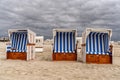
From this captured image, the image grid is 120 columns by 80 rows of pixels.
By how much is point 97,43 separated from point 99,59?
1.05m

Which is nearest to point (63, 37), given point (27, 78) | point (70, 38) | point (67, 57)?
point (70, 38)

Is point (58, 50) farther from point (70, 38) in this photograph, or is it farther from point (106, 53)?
point (106, 53)

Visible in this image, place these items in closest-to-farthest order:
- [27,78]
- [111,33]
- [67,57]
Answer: [27,78]
[111,33]
[67,57]

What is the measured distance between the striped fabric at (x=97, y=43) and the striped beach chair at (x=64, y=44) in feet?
4.01

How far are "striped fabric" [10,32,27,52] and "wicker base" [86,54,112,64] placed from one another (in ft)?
14.8

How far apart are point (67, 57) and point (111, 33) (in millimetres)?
3143

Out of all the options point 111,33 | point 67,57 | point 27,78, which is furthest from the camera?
point 67,57

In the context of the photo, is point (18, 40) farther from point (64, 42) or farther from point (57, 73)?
point (57, 73)

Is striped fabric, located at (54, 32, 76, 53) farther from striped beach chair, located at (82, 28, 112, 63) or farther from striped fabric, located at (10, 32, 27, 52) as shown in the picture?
striped fabric, located at (10, 32, 27, 52)

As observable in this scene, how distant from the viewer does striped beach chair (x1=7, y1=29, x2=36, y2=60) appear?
43.7 feet

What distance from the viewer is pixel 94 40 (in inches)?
495

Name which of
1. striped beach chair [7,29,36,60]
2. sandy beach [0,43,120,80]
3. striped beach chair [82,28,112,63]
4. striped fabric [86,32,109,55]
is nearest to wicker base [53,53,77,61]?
striped beach chair [82,28,112,63]

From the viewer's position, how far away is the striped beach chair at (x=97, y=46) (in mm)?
12023

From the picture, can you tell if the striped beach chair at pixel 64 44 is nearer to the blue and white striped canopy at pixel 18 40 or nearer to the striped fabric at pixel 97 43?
Answer: the striped fabric at pixel 97 43
